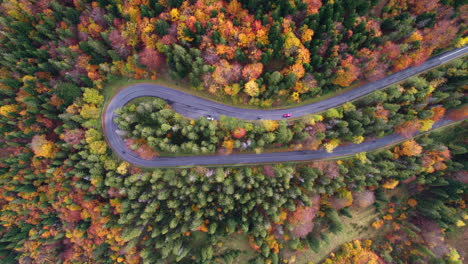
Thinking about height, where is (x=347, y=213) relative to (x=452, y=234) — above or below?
above

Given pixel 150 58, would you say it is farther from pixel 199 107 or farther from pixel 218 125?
pixel 218 125

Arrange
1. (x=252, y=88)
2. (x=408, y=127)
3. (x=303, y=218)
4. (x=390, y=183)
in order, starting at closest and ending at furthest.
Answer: (x=252, y=88)
(x=408, y=127)
(x=303, y=218)
(x=390, y=183)

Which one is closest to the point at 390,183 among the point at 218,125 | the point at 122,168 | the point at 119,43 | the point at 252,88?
the point at 252,88

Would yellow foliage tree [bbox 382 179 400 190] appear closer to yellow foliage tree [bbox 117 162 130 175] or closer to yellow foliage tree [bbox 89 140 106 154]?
yellow foliage tree [bbox 117 162 130 175]

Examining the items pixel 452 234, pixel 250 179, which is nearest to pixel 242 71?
pixel 250 179

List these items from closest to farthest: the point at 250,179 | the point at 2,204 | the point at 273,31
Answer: the point at 273,31 < the point at 250,179 < the point at 2,204

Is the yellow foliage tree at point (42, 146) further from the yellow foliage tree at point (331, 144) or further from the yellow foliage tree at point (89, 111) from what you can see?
the yellow foliage tree at point (331, 144)

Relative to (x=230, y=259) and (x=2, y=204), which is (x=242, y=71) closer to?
(x=230, y=259)
